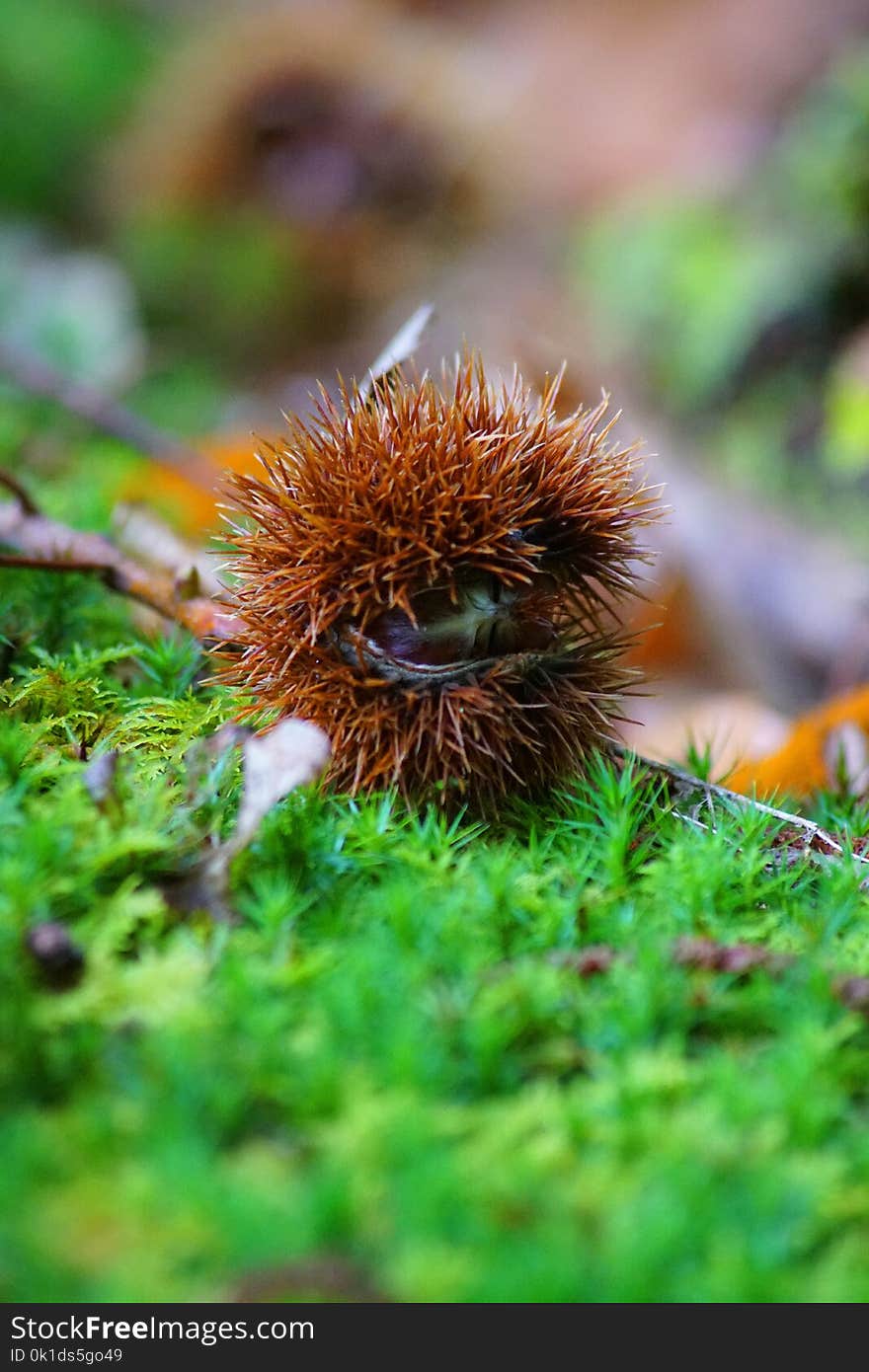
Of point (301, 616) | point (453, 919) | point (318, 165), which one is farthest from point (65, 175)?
point (453, 919)

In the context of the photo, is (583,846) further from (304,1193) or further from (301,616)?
(304,1193)

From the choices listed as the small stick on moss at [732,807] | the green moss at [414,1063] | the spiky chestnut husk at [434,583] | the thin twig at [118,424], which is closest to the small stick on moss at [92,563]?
the spiky chestnut husk at [434,583]

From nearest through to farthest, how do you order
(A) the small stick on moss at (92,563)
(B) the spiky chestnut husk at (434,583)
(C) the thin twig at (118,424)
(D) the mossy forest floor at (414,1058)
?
(D) the mossy forest floor at (414,1058) → (B) the spiky chestnut husk at (434,583) → (A) the small stick on moss at (92,563) → (C) the thin twig at (118,424)

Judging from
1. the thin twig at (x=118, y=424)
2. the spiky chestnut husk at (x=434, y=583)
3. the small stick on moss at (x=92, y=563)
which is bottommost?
the spiky chestnut husk at (x=434, y=583)

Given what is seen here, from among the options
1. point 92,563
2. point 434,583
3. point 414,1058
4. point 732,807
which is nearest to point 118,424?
point 92,563

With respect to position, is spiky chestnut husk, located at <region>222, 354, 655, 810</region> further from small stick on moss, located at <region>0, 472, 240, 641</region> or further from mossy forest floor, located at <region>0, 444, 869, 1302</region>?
small stick on moss, located at <region>0, 472, 240, 641</region>

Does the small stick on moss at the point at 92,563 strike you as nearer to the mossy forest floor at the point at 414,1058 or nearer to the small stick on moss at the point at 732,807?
the mossy forest floor at the point at 414,1058

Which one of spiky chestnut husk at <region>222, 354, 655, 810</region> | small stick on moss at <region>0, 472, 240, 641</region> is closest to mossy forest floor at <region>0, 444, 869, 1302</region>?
spiky chestnut husk at <region>222, 354, 655, 810</region>

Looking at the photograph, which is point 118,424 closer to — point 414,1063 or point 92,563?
point 92,563
